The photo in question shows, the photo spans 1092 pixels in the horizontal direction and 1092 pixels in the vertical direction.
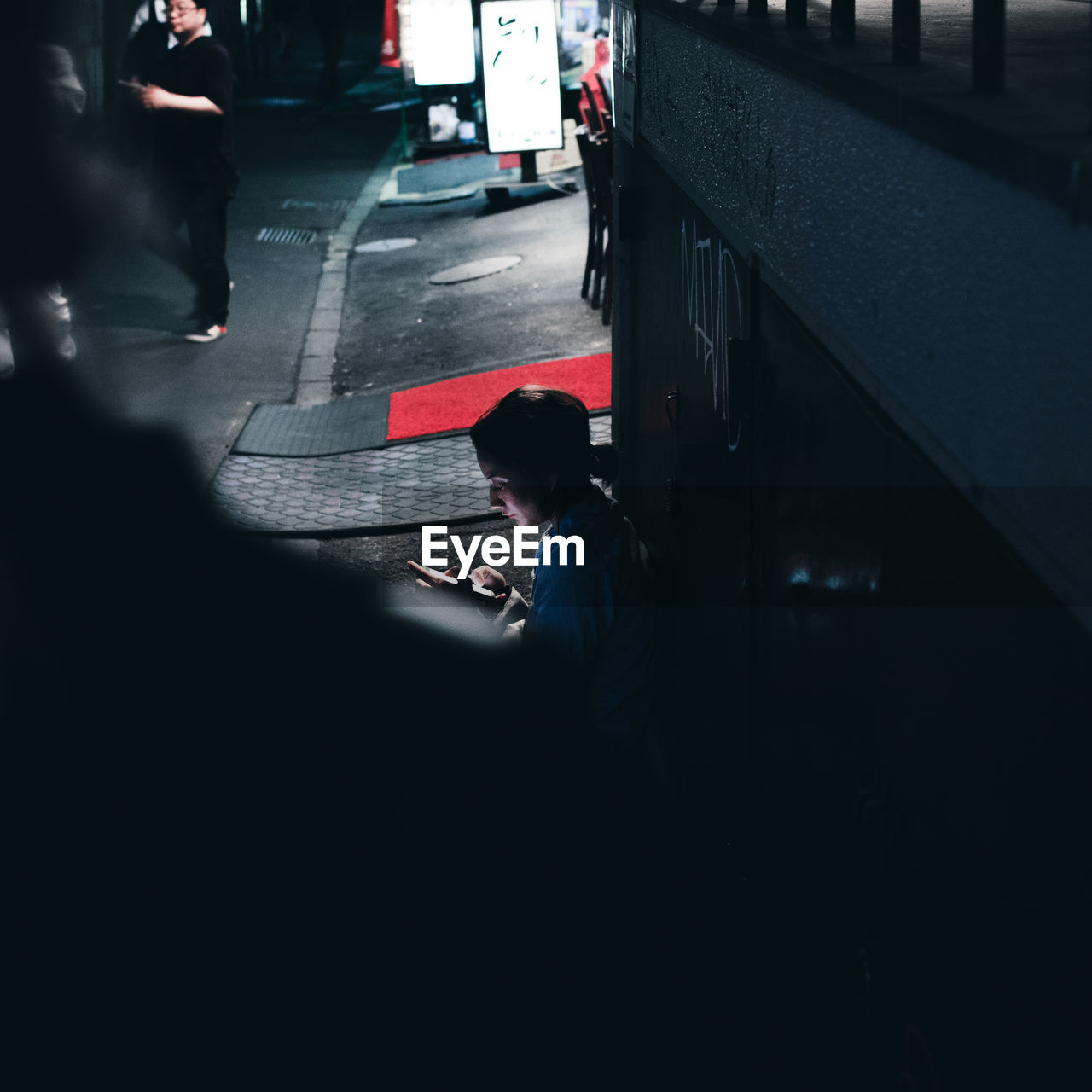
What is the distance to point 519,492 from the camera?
3307 millimetres

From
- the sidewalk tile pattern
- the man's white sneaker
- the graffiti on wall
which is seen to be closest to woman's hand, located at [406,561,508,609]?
the graffiti on wall

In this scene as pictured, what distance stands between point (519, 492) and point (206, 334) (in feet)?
23.4

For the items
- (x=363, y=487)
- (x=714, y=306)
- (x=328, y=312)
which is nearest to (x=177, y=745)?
(x=714, y=306)

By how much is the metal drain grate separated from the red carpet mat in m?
5.72

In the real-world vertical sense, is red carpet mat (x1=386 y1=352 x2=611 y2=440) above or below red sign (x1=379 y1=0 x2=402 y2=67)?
below

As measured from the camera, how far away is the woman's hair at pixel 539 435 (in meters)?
3.23

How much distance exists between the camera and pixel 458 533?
20.7 feet

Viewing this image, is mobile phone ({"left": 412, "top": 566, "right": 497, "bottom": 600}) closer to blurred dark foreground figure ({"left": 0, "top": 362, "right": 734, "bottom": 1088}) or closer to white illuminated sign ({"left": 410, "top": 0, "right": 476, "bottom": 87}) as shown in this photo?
blurred dark foreground figure ({"left": 0, "top": 362, "right": 734, "bottom": 1088})

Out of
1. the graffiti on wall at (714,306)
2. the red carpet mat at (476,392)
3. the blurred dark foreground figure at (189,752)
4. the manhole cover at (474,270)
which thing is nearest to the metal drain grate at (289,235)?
the manhole cover at (474,270)

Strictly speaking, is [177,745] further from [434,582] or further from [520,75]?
[520,75]

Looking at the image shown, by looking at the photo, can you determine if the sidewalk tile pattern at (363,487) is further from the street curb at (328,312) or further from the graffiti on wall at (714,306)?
A: the graffiti on wall at (714,306)

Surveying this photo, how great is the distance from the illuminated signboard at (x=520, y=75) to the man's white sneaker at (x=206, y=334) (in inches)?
193

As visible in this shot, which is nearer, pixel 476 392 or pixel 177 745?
pixel 177 745

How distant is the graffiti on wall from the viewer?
301 centimetres
